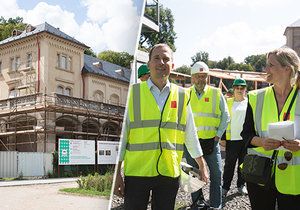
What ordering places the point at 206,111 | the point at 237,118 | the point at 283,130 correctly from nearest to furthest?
the point at 283,130 → the point at 206,111 → the point at 237,118

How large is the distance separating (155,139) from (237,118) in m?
4.26

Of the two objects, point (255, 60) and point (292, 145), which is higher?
point (255, 60)

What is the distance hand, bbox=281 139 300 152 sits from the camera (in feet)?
8.15

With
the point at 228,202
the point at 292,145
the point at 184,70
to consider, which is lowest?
the point at 228,202

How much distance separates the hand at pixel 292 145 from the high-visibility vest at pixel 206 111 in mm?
2485

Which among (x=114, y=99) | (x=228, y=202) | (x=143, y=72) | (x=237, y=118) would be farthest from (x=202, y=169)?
(x=237, y=118)

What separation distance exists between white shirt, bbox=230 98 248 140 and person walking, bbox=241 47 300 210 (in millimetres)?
3571

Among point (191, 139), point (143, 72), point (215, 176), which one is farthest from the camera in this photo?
point (215, 176)

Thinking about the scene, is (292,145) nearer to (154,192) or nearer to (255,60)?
(154,192)

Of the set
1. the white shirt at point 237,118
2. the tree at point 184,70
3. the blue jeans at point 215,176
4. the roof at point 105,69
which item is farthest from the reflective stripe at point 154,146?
the tree at point 184,70

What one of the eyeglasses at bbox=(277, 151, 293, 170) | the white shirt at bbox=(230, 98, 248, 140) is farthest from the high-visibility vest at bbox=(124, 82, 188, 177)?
the white shirt at bbox=(230, 98, 248, 140)

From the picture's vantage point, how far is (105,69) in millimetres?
966

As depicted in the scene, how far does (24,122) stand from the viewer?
877mm

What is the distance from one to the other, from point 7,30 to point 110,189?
36 centimetres
